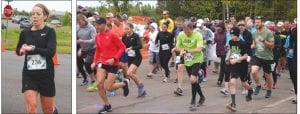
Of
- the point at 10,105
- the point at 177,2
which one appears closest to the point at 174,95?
the point at 177,2

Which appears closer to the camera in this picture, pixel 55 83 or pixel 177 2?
pixel 55 83

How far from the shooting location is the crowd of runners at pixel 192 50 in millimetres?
4517

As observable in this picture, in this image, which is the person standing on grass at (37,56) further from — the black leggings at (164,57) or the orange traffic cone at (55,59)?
the black leggings at (164,57)

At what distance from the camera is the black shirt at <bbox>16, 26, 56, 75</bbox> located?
11.3ft

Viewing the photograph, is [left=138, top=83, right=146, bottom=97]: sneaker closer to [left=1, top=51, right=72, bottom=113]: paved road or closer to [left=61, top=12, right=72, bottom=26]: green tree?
[left=1, top=51, right=72, bottom=113]: paved road

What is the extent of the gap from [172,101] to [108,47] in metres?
0.97

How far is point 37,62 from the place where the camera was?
11.4 ft

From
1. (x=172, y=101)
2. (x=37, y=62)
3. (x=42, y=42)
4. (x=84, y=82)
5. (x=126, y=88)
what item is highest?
(x=42, y=42)

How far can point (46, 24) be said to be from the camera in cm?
355

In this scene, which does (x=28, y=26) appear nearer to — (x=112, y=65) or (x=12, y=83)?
(x=12, y=83)

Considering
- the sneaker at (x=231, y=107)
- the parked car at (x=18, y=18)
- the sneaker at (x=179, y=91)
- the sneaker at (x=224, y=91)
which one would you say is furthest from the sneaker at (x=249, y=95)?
the parked car at (x=18, y=18)

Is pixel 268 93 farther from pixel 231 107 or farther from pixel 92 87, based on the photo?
pixel 92 87

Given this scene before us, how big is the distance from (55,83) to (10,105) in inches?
18.1

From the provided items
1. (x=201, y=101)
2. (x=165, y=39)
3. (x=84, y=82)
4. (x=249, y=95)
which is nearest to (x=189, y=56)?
(x=201, y=101)
